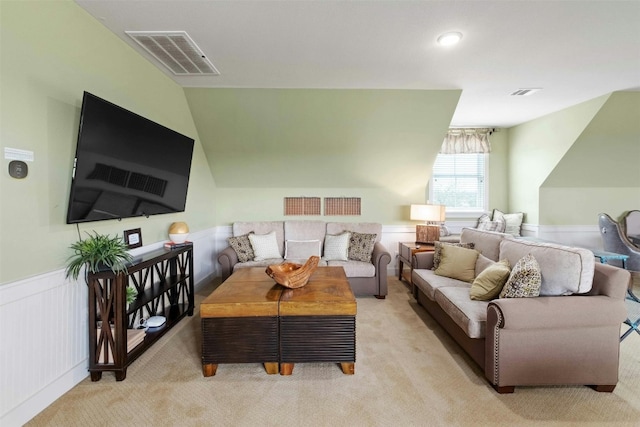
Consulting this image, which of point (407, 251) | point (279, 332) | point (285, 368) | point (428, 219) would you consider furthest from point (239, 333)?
point (428, 219)

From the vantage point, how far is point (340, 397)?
191 cm

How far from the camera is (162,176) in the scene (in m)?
2.89

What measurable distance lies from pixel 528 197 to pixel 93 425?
6044mm

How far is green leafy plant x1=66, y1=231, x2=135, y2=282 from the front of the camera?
6.43 feet

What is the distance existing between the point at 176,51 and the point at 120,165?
1.16 meters

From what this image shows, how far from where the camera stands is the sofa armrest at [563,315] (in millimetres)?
1885

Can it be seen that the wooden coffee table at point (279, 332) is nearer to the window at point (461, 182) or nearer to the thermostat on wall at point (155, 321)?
the thermostat on wall at point (155, 321)

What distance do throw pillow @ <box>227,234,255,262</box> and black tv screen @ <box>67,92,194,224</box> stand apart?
99cm

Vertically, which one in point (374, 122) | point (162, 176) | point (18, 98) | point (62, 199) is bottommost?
point (62, 199)

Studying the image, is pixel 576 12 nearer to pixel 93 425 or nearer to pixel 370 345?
pixel 370 345

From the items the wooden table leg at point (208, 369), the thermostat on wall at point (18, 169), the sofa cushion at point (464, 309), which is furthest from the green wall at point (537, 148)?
the thermostat on wall at point (18, 169)

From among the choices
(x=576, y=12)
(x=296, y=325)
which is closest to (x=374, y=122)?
(x=576, y=12)

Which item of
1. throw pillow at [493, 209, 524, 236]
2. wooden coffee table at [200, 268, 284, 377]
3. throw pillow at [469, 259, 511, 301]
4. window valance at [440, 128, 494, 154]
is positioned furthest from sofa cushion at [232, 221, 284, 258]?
throw pillow at [493, 209, 524, 236]

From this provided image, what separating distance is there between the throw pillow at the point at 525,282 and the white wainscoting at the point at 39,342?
2.93 meters
